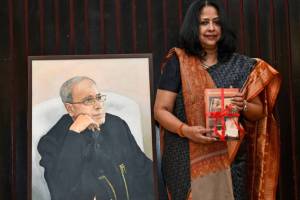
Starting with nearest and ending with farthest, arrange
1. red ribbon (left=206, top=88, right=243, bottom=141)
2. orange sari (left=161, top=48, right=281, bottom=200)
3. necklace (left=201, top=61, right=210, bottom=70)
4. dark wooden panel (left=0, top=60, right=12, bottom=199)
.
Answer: red ribbon (left=206, top=88, right=243, bottom=141), orange sari (left=161, top=48, right=281, bottom=200), necklace (left=201, top=61, right=210, bottom=70), dark wooden panel (left=0, top=60, right=12, bottom=199)

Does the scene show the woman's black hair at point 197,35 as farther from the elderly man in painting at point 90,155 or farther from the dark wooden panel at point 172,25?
the elderly man in painting at point 90,155

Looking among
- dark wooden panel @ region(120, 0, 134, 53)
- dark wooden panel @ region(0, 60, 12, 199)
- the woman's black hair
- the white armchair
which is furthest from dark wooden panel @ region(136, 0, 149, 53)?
dark wooden panel @ region(0, 60, 12, 199)

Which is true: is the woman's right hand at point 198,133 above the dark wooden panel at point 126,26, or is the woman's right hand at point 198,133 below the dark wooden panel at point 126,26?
below

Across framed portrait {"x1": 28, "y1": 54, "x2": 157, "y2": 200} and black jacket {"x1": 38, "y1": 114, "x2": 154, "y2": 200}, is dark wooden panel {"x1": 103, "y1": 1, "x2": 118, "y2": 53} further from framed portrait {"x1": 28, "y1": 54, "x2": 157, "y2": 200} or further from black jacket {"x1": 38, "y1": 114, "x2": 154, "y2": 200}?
black jacket {"x1": 38, "y1": 114, "x2": 154, "y2": 200}

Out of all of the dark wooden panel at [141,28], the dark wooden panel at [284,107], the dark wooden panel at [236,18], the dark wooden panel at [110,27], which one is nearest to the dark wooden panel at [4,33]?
the dark wooden panel at [110,27]

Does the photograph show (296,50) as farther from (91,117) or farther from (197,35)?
(91,117)

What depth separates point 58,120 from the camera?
2.67 meters

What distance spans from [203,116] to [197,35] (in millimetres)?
392

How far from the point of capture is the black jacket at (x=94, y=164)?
260 centimetres

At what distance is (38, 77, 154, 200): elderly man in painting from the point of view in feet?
8.54

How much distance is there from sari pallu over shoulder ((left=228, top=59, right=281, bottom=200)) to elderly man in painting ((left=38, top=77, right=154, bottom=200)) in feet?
1.76

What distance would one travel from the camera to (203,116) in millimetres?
2359

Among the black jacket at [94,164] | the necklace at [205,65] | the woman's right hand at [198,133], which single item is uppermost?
the necklace at [205,65]

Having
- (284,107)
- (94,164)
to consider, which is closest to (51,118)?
(94,164)
